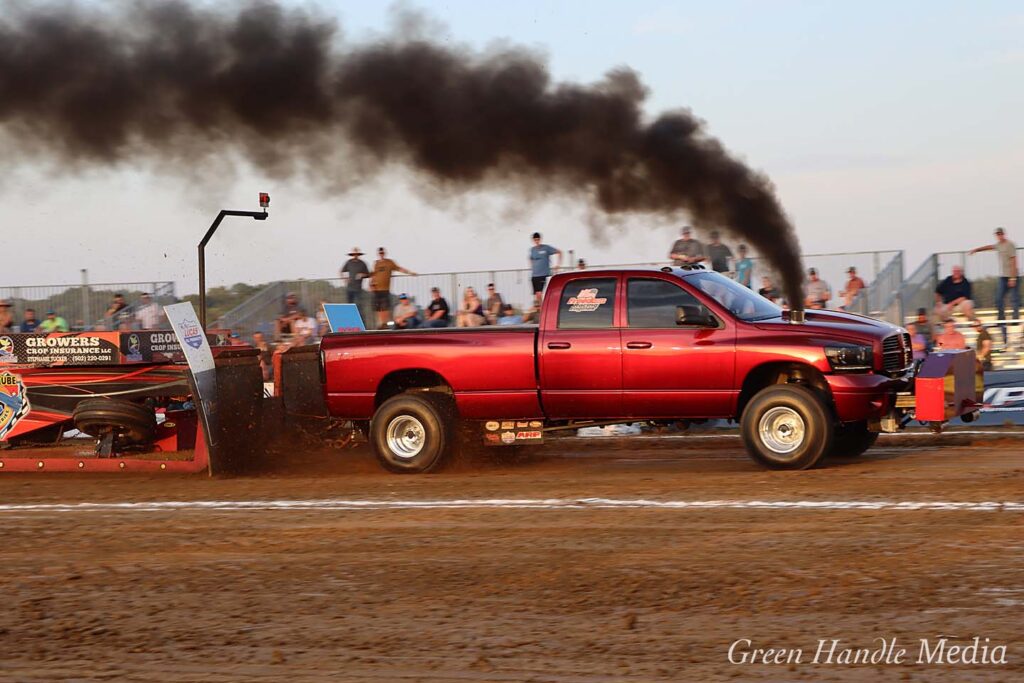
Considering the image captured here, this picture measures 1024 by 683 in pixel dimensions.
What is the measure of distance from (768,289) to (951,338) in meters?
2.32

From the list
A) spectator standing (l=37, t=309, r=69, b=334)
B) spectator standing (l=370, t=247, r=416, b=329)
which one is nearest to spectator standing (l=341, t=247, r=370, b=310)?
spectator standing (l=370, t=247, r=416, b=329)

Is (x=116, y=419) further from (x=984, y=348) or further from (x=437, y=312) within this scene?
(x=984, y=348)

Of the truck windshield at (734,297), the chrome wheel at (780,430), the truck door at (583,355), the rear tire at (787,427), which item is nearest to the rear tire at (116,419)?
the truck door at (583,355)

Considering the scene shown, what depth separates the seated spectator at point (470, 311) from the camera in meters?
18.1

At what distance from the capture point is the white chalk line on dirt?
8.61m

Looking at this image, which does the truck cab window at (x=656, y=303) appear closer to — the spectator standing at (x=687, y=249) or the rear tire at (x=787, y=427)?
the rear tire at (x=787, y=427)

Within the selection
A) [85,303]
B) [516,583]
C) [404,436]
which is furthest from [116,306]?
[516,583]

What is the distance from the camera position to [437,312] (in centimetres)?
1864

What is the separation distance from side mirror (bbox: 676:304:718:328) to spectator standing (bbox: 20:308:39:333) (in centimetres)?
1176

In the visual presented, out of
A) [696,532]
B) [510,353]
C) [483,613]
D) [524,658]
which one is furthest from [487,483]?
[524,658]

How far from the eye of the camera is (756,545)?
24.3ft

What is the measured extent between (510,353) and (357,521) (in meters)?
2.98

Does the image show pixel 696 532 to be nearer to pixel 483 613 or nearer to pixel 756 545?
pixel 756 545

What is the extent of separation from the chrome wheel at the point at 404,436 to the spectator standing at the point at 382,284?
743cm
